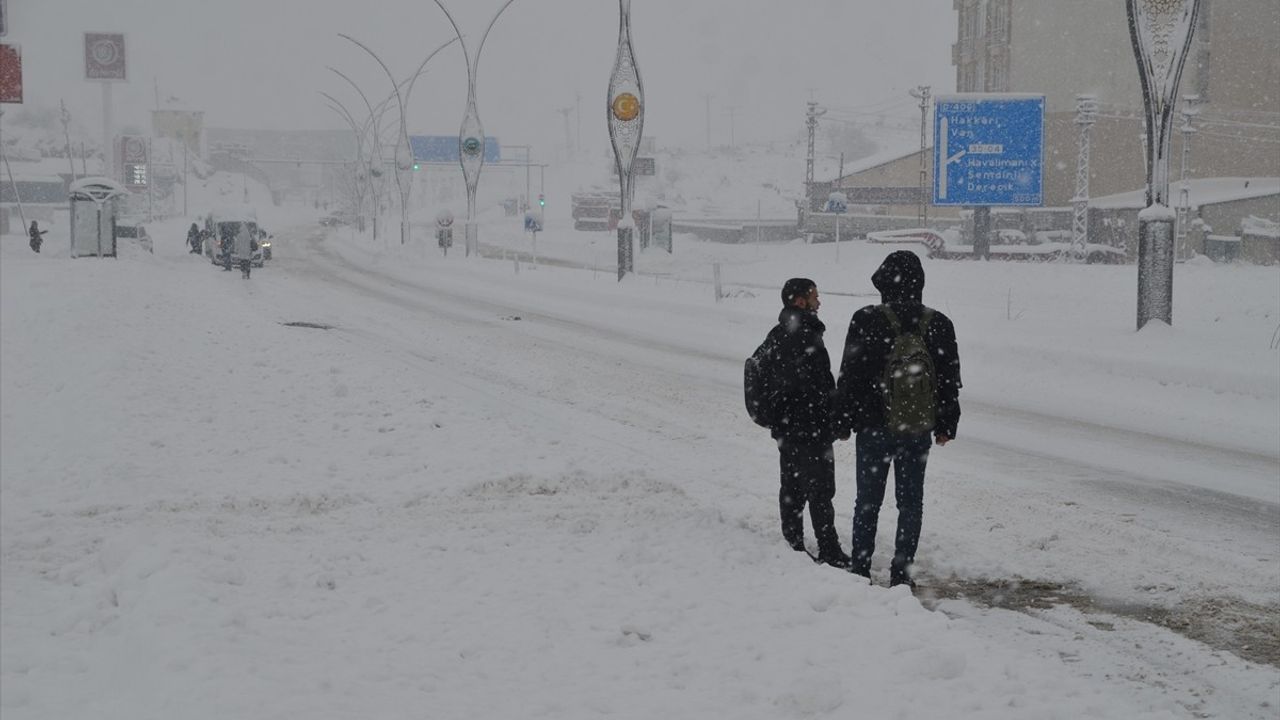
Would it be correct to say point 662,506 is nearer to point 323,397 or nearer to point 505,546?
point 505,546

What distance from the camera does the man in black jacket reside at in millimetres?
6711

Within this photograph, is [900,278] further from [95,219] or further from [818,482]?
[95,219]

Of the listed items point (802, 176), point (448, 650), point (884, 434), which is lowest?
point (448, 650)

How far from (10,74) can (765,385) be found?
2023 centimetres

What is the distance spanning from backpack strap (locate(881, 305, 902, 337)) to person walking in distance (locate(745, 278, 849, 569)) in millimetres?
549

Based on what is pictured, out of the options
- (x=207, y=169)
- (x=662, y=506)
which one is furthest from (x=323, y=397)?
(x=207, y=169)

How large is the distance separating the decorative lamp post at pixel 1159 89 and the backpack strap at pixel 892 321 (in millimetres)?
11464

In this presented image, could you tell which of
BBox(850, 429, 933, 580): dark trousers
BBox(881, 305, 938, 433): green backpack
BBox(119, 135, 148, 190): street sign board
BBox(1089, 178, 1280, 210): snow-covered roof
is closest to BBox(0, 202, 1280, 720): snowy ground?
BBox(850, 429, 933, 580): dark trousers

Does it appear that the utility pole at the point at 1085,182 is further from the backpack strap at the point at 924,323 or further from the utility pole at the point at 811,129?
the backpack strap at the point at 924,323

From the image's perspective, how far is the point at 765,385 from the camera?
685 centimetres

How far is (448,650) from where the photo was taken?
561cm

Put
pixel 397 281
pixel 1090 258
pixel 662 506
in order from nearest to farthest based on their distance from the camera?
1. pixel 662 506
2. pixel 397 281
3. pixel 1090 258

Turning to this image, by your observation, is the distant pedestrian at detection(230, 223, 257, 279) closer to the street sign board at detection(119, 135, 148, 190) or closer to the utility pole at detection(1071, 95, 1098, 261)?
the utility pole at detection(1071, 95, 1098, 261)

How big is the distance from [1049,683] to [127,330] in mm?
16608
